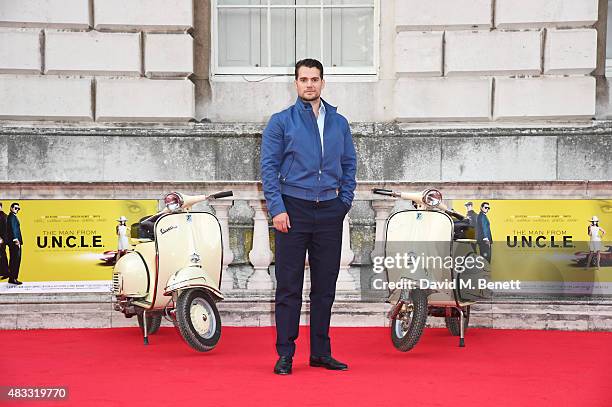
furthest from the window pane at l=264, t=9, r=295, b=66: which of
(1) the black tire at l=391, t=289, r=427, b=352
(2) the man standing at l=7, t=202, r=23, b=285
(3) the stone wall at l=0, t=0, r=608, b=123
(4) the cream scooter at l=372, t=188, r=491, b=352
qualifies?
(1) the black tire at l=391, t=289, r=427, b=352

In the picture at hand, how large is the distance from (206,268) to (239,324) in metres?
1.18

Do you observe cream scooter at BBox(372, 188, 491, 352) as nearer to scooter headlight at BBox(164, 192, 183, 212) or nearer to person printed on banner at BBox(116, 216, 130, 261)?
scooter headlight at BBox(164, 192, 183, 212)

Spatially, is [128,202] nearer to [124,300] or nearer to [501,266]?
[124,300]

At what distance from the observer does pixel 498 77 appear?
10125 mm

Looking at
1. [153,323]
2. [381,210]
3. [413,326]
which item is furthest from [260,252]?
[413,326]

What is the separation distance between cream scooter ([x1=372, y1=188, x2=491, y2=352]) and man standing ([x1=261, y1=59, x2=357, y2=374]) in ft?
2.79

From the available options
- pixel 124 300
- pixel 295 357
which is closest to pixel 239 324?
pixel 124 300

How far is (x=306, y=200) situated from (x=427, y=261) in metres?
1.31

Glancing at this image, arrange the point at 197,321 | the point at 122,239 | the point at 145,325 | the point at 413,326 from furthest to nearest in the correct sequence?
the point at 122,239
the point at 145,325
the point at 197,321
the point at 413,326

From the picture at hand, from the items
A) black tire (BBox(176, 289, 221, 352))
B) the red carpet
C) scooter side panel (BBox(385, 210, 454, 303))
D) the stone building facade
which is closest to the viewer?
the red carpet

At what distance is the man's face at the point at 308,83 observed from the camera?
5.92 metres

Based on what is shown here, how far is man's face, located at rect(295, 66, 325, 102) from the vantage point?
5.92 meters

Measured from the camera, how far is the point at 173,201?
22.8 feet

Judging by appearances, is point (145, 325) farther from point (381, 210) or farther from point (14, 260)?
point (381, 210)
